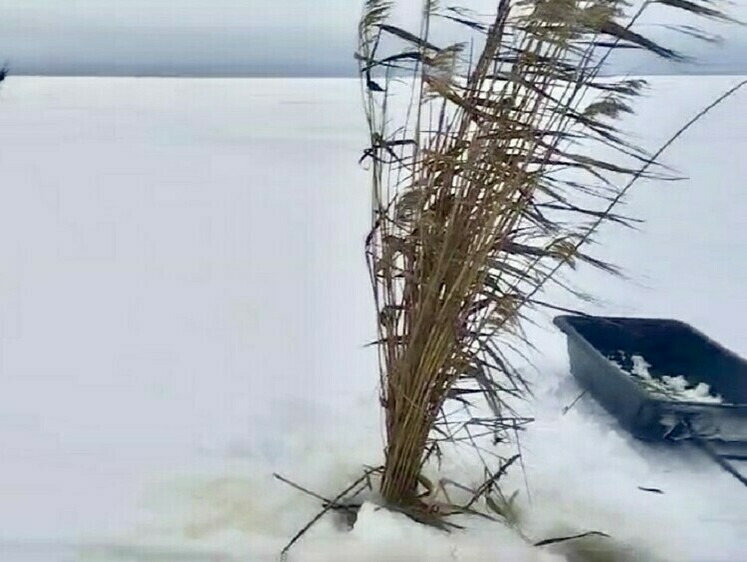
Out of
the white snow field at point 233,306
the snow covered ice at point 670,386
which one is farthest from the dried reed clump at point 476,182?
the snow covered ice at point 670,386

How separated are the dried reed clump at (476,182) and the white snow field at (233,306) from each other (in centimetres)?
10

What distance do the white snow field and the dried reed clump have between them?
3.9 inches

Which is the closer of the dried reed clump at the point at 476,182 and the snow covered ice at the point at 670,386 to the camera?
the dried reed clump at the point at 476,182

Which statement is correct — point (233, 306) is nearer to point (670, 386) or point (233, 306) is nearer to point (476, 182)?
point (476, 182)

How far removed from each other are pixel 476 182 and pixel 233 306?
0.50 metres

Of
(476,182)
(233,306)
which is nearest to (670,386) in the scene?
(476,182)

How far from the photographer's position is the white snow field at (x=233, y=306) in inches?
60.0

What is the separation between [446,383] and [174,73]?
69 cm

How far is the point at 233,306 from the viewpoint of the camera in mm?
1563

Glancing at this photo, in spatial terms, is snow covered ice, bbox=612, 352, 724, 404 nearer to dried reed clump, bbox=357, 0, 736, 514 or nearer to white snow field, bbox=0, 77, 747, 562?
white snow field, bbox=0, 77, 747, 562

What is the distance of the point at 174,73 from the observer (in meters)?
1.53

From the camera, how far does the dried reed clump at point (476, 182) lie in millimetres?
1308

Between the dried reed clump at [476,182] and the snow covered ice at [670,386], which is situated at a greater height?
the dried reed clump at [476,182]

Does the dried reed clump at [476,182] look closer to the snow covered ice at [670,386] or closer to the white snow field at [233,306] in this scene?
the white snow field at [233,306]
